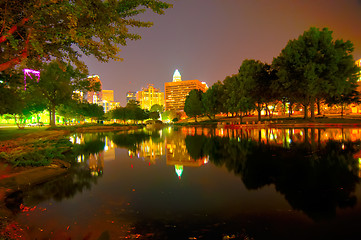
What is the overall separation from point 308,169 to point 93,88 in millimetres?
53989

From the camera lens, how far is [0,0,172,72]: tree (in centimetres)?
761

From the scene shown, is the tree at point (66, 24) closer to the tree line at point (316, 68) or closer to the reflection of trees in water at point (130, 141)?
the reflection of trees in water at point (130, 141)

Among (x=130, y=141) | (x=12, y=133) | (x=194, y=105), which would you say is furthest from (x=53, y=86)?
(x=194, y=105)

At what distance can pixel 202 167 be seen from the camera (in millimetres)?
10617

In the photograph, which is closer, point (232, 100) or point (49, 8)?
point (49, 8)

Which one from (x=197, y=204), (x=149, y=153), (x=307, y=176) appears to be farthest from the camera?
(x=149, y=153)

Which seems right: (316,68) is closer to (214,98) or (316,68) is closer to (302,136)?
(302,136)

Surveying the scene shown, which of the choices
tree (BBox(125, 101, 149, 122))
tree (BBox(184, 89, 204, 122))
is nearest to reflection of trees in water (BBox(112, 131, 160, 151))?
tree (BBox(184, 89, 204, 122))

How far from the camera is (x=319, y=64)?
38.2m

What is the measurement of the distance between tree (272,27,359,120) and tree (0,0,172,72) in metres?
37.5

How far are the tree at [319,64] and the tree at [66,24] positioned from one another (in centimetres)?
3753

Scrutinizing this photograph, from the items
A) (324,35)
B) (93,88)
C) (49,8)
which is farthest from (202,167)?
(93,88)

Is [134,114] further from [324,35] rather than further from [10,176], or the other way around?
[10,176]

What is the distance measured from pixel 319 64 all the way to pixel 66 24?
1669 inches
